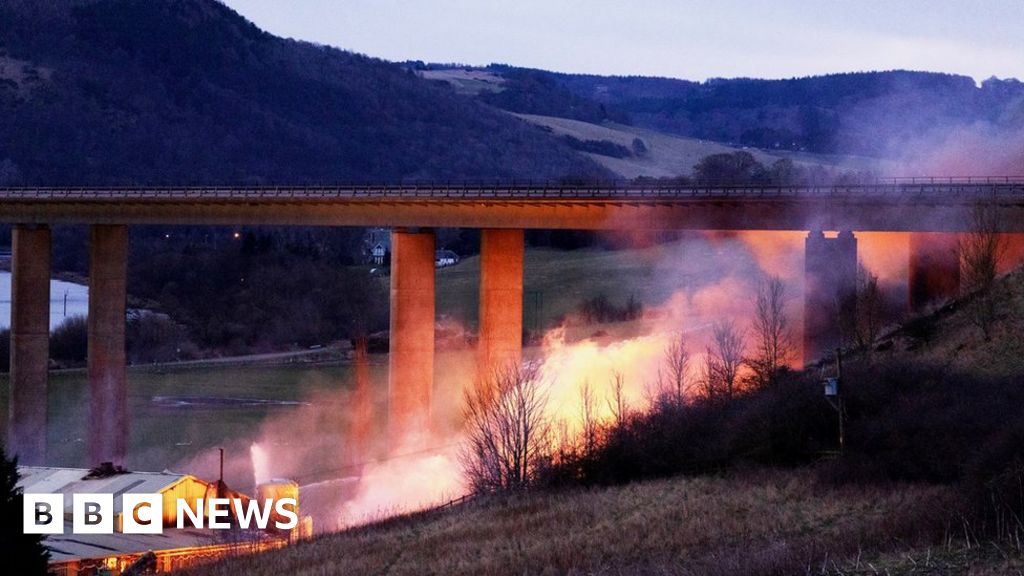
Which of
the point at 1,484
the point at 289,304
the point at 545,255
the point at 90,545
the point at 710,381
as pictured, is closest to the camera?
the point at 1,484

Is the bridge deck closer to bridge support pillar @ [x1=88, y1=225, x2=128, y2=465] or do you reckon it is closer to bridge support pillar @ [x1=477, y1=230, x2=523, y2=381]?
bridge support pillar @ [x1=477, y1=230, x2=523, y2=381]

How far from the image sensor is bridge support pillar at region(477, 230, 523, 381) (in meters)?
→ 56.0

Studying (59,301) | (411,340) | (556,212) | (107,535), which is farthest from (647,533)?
(59,301)

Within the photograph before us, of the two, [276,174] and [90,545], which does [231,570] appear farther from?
[276,174]

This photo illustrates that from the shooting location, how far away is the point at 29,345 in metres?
68.9

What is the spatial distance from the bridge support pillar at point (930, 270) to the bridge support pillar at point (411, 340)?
18961 mm

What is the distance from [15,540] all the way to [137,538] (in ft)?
30.3

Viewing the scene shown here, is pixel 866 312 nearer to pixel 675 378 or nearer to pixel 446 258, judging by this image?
pixel 675 378

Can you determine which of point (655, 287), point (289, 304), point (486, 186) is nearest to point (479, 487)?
point (486, 186)

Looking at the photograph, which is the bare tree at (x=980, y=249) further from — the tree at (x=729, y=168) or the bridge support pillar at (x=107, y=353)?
the tree at (x=729, y=168)

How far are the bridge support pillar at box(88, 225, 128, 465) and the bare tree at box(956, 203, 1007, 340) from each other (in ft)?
126

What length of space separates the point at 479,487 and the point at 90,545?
36.2ft

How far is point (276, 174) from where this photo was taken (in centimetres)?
19450

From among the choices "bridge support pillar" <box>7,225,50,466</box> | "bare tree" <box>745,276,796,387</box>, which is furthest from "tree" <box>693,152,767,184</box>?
"bridge support pillar" <box>7,225,50,466</box>
